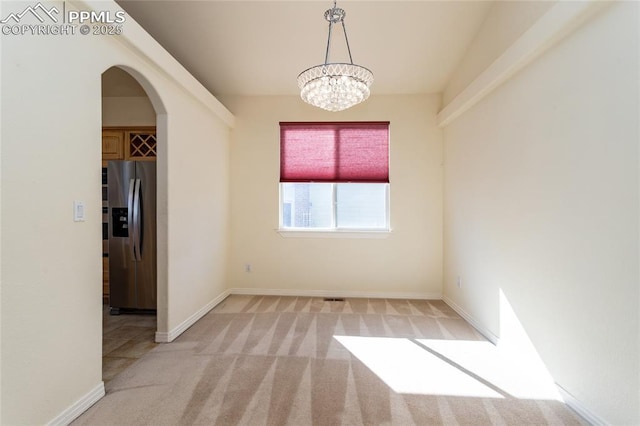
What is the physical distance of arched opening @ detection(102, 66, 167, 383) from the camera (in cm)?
341

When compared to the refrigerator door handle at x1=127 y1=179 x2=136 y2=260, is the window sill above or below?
below

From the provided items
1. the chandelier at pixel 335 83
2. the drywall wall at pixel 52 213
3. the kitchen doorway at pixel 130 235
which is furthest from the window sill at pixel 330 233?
the drywall wall at pixel 52 213

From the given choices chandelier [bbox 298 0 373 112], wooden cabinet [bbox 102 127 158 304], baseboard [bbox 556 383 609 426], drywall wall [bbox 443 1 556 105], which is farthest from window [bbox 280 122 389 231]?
baseboard [bbox 556 383 609 426]

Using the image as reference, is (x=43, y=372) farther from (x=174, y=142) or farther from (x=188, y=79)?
(x=188, y=79)

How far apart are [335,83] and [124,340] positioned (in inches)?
119

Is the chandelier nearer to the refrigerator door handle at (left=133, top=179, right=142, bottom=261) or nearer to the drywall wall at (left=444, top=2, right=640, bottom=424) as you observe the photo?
the drywall wall at (left=444, top=2, right=640, bottom=424)

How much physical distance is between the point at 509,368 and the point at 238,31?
4126 millimetres

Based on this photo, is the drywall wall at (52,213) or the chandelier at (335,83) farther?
the chandelier at (335,83)

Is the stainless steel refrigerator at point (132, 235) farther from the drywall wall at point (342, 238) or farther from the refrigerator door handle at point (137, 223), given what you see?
the drywall wall at point (342, 238)

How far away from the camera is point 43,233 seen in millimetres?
1607

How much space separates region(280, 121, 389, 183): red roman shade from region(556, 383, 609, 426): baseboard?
9.72ft

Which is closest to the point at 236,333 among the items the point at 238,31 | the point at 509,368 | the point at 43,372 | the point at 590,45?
the point at 43,372

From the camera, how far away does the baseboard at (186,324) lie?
2842 millimetres

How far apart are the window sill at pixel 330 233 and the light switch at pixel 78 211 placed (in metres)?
2.74
